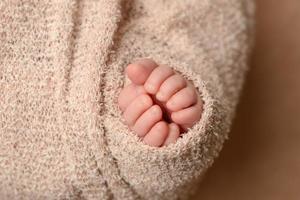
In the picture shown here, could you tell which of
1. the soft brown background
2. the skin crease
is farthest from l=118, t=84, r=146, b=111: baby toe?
the soft brown background

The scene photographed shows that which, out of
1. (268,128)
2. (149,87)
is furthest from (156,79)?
(268,128)

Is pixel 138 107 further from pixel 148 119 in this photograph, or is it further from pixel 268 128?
pixel 268 128

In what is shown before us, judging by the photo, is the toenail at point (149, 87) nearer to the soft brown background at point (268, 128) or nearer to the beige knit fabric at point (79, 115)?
the beige knit fabric at point (79, 115)

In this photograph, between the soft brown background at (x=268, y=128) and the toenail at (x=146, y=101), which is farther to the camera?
the soft brown background at (x=268, y=128)

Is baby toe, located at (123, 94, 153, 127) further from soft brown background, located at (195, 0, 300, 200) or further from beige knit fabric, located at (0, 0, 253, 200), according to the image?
soft brown background, located at (195, 0, 300, 200)

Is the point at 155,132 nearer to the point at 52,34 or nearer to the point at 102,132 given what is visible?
the point at 102,132

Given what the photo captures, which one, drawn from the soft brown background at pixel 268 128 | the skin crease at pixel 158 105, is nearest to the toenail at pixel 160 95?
the skin crease at pixel 158 105

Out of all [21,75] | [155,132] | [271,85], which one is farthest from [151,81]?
[271,85]
